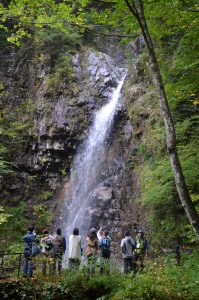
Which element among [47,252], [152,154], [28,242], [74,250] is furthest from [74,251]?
[152,154]

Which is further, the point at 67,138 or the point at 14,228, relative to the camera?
the point at 67,138

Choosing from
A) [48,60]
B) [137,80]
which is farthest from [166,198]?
[48,60]

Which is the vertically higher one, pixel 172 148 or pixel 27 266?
pixel 172 148

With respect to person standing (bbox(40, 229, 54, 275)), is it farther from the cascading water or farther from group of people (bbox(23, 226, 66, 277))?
the cascading water

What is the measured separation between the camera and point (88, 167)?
1914cm

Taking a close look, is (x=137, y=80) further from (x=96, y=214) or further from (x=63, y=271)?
(x=63, y=271)

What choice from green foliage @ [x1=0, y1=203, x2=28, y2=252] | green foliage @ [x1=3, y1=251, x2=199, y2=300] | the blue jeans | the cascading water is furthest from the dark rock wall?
green foliage @ [x1=3, y1=251, x2=199, y2=300]

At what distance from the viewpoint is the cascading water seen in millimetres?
17109

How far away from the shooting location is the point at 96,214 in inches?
645

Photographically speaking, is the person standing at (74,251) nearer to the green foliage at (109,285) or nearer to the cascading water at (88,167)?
the green foliage at (109,285)

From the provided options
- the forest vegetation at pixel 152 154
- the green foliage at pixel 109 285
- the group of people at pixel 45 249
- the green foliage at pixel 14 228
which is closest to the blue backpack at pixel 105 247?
the group of people at pixel 45 249

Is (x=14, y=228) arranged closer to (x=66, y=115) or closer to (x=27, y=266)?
(x=66, y=115)

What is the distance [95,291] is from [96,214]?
→ 8324 mm

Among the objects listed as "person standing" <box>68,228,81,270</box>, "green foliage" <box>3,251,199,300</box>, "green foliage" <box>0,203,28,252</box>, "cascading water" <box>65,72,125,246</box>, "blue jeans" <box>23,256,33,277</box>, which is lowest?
"green foliage" <box>3,251,199,300</box>
